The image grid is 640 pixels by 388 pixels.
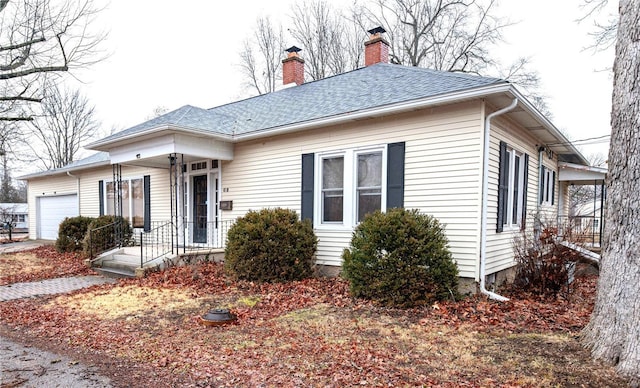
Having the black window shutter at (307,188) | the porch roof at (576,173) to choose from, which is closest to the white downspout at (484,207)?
the black window shutter at (307,188)

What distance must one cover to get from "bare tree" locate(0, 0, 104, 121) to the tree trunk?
1291cm

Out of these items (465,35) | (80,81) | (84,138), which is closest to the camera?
(80,81)

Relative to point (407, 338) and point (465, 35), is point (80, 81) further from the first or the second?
point (465, 35)

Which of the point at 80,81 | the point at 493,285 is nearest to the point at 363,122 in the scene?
the point at 493,285

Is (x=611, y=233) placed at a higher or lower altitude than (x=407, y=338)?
higher

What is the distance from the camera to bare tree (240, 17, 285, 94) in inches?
991

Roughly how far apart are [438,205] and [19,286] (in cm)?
894

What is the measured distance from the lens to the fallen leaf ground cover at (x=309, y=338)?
336cm

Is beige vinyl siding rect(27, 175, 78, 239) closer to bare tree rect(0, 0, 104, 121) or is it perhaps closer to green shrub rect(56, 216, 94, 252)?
green shrub rect(56, 216, 94, 252)

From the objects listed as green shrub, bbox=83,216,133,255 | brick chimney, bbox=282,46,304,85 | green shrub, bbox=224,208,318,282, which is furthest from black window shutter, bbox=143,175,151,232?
green shrub, bbox=224,208,318,282

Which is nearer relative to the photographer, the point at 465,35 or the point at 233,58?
the point at 465,35

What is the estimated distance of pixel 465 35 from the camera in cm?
2022

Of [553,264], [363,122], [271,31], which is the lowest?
[553,264]

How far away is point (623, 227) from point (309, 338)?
11.1ft
